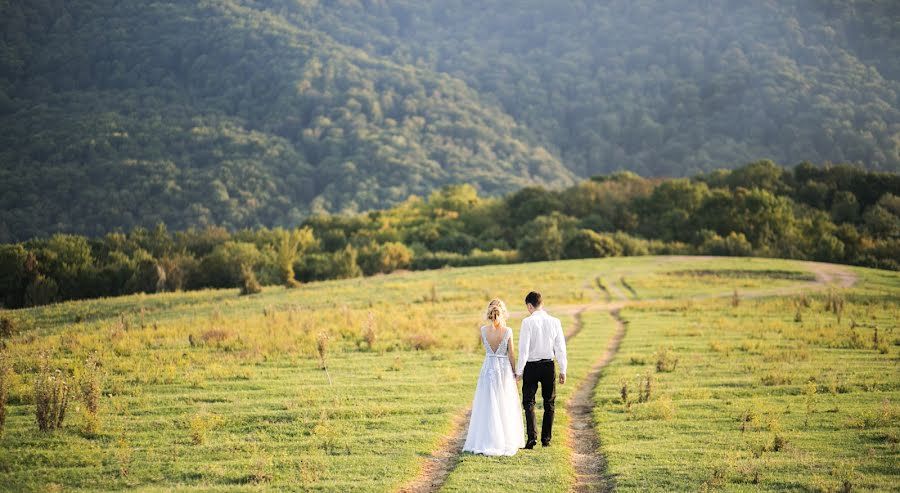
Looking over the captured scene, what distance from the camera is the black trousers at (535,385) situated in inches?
468

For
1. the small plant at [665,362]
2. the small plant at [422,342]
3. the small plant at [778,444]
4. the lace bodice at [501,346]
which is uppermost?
the lace bodice at [501,346]

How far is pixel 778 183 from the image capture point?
255ft

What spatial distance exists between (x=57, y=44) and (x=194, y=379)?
203 metres

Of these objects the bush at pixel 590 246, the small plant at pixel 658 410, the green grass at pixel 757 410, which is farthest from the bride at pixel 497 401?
the bush at pixel 590 246

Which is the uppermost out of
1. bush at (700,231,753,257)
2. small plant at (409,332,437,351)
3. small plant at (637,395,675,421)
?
small plant at (637,395,675,421)

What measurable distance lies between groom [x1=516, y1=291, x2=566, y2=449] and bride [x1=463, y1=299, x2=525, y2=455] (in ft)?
0.72

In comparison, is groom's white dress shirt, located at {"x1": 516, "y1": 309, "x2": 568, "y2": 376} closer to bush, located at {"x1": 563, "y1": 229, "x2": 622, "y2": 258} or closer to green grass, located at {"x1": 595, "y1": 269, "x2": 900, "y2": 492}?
green grass, located at {"x1": 595, "y1": 269, "x2": 900, "y2": 492}

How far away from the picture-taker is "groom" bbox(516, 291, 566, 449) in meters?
11.7

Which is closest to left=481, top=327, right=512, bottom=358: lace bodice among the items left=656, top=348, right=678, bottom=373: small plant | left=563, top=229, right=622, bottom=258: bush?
left=656, top=348, right=678, bottom=373: small plant

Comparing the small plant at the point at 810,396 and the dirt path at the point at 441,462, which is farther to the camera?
the small plant at the point at 810,396

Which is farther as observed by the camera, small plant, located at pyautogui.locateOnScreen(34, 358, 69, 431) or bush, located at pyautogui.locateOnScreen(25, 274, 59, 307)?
bush, located at pyautogui.locateOnScreen(25, 274, 59, 307)

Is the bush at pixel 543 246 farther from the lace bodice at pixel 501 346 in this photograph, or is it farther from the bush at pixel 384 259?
the lace bodice at pixel 501 346

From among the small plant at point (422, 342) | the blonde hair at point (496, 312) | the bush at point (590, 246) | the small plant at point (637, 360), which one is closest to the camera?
the blonde hair at point (496, 312)

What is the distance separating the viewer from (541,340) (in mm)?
11766
